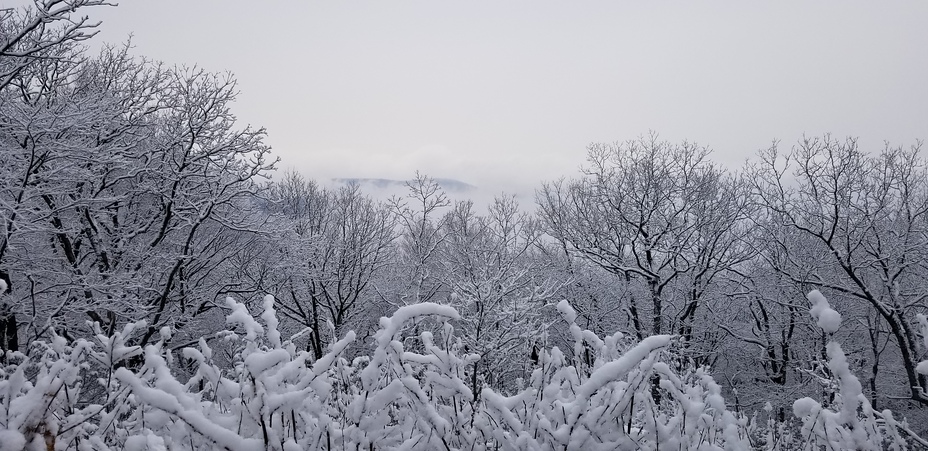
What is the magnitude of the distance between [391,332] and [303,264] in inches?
582

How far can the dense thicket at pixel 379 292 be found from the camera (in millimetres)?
2016

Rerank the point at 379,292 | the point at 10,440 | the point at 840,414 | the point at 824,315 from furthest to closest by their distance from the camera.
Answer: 1. the point at 379,292
2. the point at 840,414
3. the point at 824,315
4. the point at 10,440

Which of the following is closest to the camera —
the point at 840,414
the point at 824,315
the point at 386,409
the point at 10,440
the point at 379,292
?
the point at 10,440

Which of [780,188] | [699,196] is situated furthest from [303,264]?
[780,188]

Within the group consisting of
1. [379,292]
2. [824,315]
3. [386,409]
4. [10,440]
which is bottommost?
[379,292]

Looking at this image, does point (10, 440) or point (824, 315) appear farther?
point (824, 315)

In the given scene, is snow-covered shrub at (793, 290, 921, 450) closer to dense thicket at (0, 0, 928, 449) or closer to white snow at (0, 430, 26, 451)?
dense thicket at (0, 0, 928, 449)

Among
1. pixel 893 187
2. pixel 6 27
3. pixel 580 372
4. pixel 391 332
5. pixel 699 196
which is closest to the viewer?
pixel 391 332

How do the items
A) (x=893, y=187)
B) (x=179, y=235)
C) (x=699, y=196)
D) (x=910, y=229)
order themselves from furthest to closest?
(x=699, y=196) → (x=893, y=187) → (x=910, y=229) → (x=179, y=235)

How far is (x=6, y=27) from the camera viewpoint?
11.2 meters

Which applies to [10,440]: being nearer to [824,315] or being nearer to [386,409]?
[386,409]

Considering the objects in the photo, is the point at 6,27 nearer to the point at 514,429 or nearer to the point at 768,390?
the point at 514,429

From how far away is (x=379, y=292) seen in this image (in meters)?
19.9

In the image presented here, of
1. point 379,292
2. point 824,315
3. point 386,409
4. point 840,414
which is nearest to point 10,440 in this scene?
point 386,409
